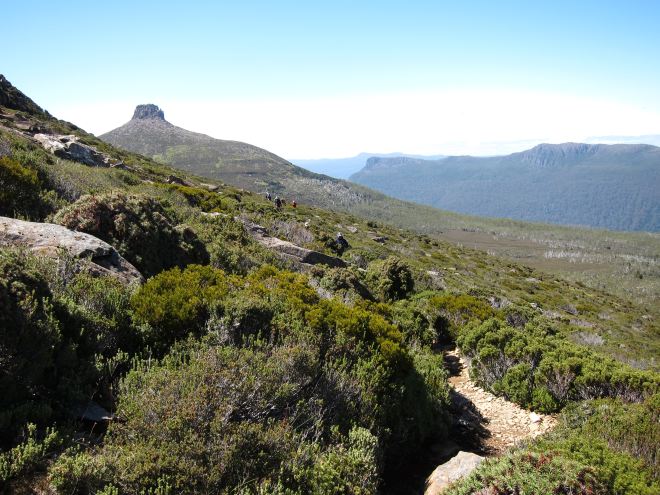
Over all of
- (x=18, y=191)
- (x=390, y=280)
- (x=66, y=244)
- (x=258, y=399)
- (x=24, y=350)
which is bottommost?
(x=390, y=280)

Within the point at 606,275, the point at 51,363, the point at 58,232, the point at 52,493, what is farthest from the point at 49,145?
the point at 606,275

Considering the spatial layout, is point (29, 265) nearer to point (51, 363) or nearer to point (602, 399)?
point (51, 363)

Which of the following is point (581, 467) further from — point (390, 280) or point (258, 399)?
point (390, 280)

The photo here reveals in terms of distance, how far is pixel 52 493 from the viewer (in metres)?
2.96

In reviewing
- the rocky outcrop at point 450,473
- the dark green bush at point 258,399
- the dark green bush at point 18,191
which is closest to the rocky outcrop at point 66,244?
the dark green bush at point 258,399

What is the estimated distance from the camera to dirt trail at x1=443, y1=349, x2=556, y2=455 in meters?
6.55

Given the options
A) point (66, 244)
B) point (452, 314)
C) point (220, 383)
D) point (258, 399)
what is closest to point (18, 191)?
point (66, 244)

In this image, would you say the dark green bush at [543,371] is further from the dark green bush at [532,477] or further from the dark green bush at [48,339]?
the dark green bush at [48,339]

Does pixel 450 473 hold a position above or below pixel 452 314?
above

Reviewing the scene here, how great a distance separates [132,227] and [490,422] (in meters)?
8.07

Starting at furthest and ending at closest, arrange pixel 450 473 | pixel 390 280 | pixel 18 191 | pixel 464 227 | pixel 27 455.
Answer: pixel 464 227, pixel 390 280, pixel 18 191, pixel 450 473, pixel 27 455

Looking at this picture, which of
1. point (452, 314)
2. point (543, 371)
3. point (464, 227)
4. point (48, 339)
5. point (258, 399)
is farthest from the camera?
point (464, 227)

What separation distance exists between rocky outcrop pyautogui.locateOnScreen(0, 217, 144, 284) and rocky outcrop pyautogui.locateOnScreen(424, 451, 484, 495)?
5482 millimetres

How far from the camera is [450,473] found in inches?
189
